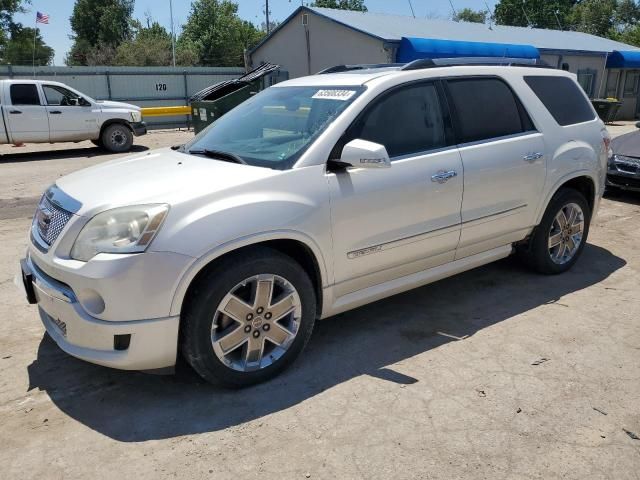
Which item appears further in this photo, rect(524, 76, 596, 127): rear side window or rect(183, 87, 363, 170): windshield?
rect(524, 76, 596, 127): rear side window

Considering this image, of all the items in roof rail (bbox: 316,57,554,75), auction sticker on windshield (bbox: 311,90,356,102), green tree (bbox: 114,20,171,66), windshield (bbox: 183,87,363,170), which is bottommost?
windshield (bbox: 183,87,363,170)

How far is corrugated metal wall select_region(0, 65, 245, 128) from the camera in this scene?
20953mm

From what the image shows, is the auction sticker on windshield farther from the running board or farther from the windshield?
the running board

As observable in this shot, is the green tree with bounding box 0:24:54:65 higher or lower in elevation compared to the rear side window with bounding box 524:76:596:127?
higher

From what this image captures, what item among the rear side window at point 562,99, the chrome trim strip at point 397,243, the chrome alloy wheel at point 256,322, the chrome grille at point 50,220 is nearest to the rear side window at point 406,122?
the chrome trim strip at point 397,243

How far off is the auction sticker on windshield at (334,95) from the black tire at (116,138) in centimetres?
1141

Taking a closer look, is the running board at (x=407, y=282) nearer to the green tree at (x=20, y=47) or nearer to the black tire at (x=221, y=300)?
the black tire at (x=221, y=300)

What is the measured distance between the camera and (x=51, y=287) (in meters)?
2.98

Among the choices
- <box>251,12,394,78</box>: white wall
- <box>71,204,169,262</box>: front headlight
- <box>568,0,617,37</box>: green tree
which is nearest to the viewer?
<box>71,204,169,262</box>: front headlight

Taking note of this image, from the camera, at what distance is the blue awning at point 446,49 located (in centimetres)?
1822

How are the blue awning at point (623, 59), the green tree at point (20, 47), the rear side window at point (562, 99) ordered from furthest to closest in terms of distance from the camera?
the green tree at point (20, 47), the blue awning at point (623, 59), the rear side window at point (562, 99)

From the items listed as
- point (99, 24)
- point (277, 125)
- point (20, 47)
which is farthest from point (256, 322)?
point (99, 24)

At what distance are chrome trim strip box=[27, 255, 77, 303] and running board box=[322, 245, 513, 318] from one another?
150 centimetres

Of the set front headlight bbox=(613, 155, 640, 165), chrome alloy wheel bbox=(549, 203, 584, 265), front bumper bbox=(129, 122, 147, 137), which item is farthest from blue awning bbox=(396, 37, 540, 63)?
chrome alloy wheel bbox=(549, 203, 584, 265)
